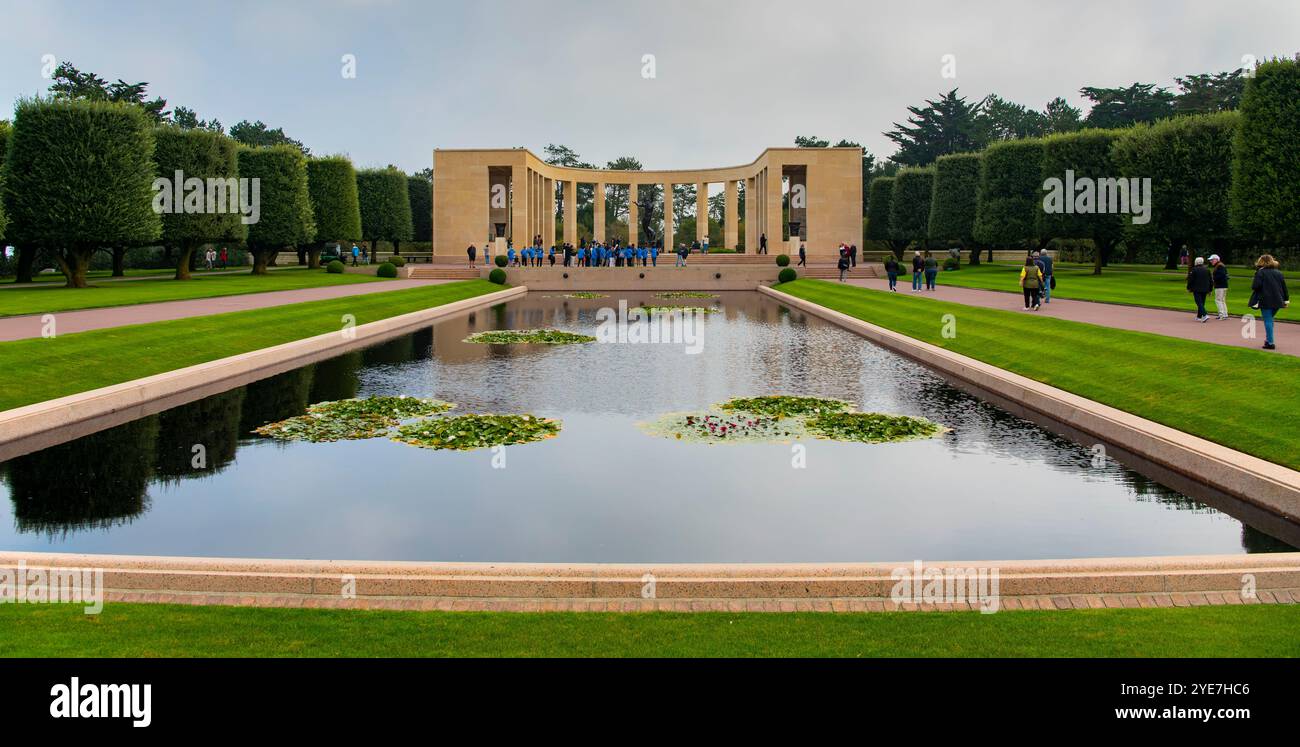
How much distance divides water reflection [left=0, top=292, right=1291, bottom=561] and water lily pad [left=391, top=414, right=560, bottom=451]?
0.40m

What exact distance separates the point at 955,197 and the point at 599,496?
67.3m

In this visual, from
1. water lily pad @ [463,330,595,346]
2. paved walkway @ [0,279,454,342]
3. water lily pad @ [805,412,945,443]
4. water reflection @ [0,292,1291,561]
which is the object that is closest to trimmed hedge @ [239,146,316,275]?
paved walkway @ [0,279,454,342]

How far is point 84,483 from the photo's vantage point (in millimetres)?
10750

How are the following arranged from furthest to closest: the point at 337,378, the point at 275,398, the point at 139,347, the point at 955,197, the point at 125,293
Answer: the point at 955,197, the point at 125,293, the point at 139,347, the point at 337,378, the point at 275,398

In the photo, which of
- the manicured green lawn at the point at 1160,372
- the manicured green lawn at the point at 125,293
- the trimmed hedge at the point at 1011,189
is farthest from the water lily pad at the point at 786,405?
the trimmed hedge at the point at 1011,189

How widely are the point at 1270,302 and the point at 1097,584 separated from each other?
14.8 metres

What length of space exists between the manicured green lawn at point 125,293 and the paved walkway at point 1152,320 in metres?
27.6

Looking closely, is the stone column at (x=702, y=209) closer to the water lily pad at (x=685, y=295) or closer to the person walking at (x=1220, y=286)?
the water lily pad at (x=685, y=295)

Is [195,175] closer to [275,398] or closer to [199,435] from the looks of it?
[275,398]

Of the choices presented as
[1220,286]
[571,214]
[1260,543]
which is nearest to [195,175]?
[571,214]

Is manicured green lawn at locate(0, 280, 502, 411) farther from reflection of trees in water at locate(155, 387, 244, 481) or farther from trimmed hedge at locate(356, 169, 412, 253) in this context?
trimmed hedge at locate(356, 169, 412, 253)
